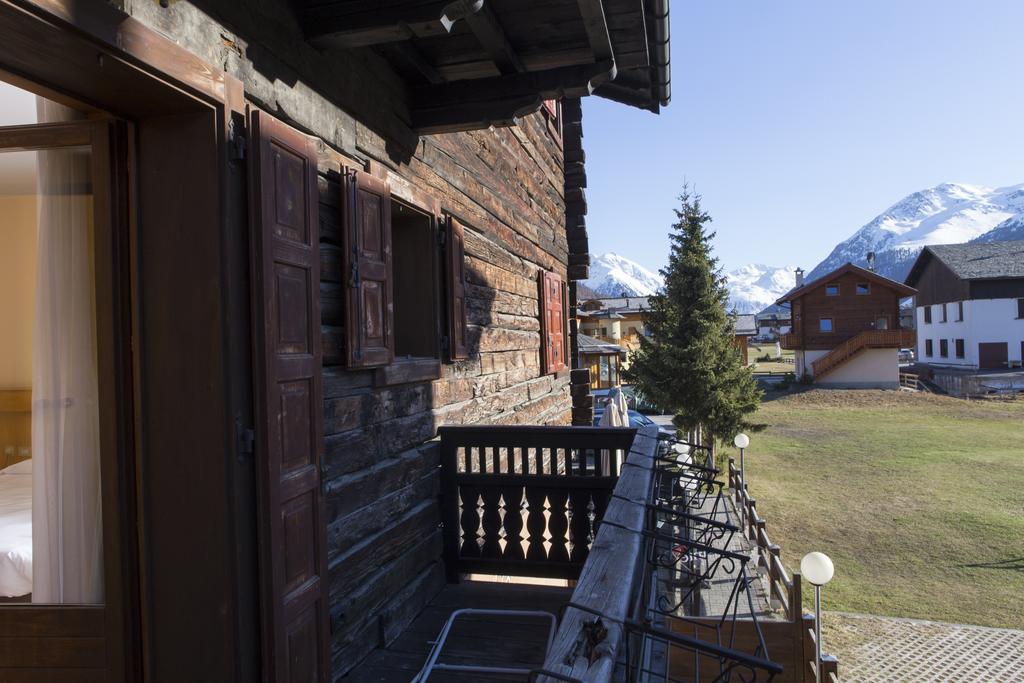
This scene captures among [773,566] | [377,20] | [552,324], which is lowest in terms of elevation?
[773,566]

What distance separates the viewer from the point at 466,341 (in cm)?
486

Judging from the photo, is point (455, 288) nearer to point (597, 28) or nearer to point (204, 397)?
point (597, 28)

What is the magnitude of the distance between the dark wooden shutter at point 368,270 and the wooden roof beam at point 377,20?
0.58m

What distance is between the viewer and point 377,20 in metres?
2.96

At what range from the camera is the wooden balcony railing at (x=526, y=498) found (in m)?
4.45

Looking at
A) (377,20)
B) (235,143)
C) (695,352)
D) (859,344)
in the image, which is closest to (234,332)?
(235,143)

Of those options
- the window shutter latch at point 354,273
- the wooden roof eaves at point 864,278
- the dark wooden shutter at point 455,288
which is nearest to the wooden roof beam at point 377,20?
the window shutter latch at point 354,273

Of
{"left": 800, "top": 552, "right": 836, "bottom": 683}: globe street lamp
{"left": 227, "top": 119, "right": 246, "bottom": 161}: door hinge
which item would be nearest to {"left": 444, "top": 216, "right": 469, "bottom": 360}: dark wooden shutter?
{"left": 227, "top": 119, "right": 246, "bottom": 161}: door hinge

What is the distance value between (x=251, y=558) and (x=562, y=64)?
2.82m

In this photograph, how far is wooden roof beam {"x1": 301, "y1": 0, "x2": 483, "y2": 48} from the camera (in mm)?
2861

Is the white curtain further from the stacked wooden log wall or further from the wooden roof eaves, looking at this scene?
the wooden roof eaves

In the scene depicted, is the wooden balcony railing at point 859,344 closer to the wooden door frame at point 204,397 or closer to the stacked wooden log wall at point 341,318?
the stacked wooden log wall at point 341,318

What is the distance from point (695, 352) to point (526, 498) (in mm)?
18442

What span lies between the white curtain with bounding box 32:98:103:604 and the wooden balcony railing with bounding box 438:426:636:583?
7.29 feet
